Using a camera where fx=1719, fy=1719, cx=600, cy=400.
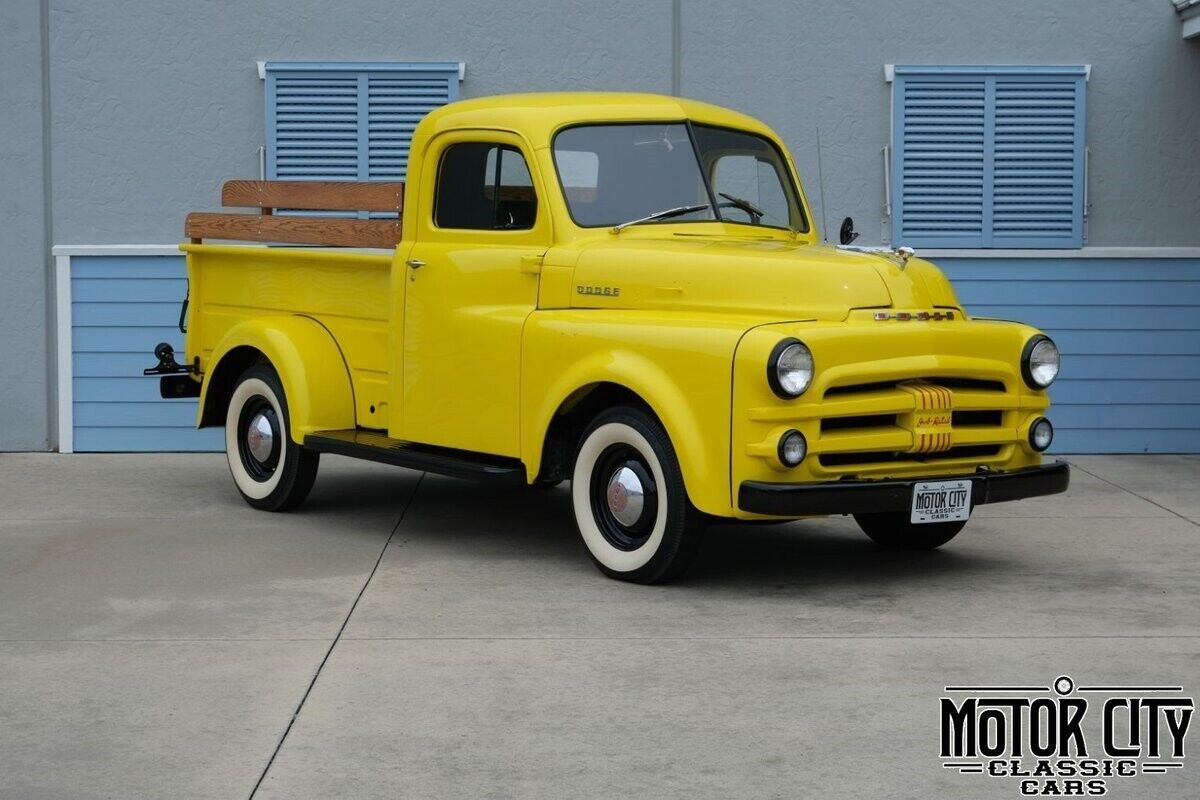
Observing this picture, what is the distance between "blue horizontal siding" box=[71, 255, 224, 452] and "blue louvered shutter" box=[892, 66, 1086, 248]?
4996mm

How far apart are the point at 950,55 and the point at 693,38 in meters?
1.75

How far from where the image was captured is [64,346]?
38.5ft

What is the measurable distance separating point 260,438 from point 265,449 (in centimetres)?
6

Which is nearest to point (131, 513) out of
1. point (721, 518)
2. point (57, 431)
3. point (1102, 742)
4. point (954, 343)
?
point (57, 431)

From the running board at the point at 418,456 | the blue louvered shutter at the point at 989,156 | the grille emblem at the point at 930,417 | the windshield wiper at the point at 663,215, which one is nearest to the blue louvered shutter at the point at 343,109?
the blue louvered shutter at the point at 989,156

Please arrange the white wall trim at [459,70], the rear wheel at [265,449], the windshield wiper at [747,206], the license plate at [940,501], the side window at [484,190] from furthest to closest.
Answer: the white wall trim at [459,70] → the rear wheel at [265,449] → the windshield wiper at [747,206] → the side window at [484,190] → the license plate at [940,501]

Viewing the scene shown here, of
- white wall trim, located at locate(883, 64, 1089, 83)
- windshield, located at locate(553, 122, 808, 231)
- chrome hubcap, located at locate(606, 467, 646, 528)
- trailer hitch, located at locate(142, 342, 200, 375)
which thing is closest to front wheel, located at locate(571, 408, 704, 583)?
chrome hubcap, located at locate(606, 467, 646, 528)

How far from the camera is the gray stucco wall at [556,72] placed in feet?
38.1

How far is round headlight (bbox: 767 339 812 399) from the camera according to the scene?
6512 millimetres

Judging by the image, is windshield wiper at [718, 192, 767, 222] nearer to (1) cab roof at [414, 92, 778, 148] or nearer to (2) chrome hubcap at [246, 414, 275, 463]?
(1) cab roof at [414, 92, 778, 148]

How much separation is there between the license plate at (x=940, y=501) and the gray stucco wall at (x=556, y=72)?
4.93 meters

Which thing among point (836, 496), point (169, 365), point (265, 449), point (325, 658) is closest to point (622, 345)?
point (836, 496)

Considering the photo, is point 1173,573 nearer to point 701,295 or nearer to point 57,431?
point 701,295

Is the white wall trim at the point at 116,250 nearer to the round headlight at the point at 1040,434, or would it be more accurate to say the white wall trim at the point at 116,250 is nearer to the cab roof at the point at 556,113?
the cab roof at the point at 556,113
